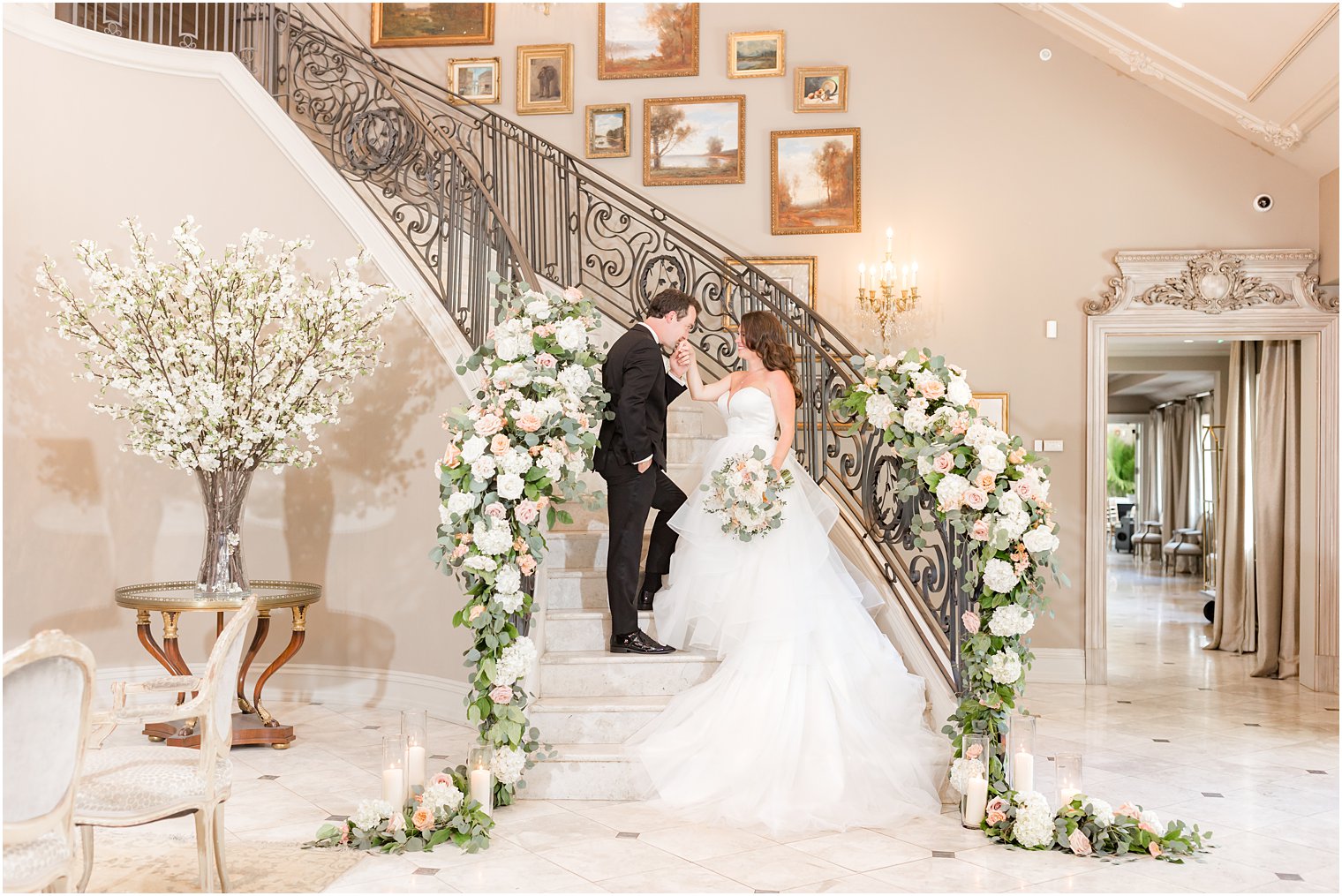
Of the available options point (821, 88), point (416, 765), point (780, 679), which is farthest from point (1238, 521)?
point (416, 765)

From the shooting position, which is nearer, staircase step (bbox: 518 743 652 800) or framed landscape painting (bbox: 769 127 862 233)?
staircase step (bbox: 518 743 652 800)

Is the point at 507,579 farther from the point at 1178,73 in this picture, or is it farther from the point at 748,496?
the point at 1178,73

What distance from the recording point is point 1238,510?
9.39 m

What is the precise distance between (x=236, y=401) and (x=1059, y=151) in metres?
6.35

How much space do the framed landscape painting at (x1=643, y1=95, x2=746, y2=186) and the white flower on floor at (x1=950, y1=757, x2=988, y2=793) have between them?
5.39 metres

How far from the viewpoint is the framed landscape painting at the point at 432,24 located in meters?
8.76

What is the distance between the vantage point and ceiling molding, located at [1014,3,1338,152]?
7197mm

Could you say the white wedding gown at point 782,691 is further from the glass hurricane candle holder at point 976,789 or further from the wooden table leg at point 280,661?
the wooden table leg at point 280,661

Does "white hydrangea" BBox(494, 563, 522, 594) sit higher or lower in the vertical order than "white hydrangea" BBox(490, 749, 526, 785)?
higher

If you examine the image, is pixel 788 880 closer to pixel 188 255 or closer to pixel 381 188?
pixel 188 255

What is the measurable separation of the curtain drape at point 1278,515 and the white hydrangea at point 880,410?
485cm

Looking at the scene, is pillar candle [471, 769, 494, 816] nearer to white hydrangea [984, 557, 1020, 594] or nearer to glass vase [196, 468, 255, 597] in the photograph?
→ glass vase [196, 468, 255, 597]

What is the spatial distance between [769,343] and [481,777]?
2.51 m

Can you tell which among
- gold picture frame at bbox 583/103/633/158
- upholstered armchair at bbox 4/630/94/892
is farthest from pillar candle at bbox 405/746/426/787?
gold picture frame at bbox 583/103/633/158
